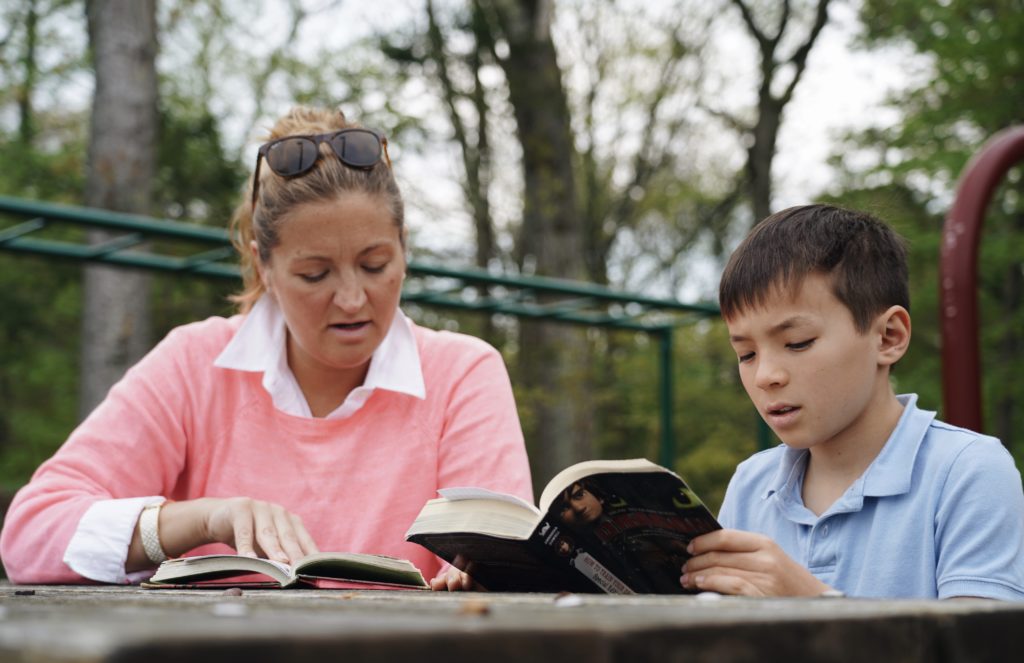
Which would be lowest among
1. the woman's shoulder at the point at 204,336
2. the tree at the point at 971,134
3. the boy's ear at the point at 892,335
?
the boy's ear at the point at 892,335

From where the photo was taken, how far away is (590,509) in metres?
1.19

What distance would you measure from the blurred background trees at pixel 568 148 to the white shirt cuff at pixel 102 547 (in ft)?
12.9

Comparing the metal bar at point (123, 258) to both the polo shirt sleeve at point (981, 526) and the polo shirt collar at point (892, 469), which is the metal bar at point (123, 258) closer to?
the polo shirt collar at point (892, 469)

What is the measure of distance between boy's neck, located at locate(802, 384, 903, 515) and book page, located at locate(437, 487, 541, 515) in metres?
0.56

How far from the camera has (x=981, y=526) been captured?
1383mm

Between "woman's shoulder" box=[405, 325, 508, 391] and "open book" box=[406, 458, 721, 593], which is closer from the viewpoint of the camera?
"open book" box=[406, 458, 721, 593]

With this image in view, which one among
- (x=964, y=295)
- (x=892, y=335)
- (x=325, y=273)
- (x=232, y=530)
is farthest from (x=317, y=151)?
(x=964, y=295)

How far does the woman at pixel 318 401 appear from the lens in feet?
6.43

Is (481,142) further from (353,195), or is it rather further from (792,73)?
(353,195)

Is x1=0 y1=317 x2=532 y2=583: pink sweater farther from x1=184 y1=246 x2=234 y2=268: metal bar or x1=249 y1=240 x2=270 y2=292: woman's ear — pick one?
x1=184 y1=246 x2=234 y2=268: metal bar

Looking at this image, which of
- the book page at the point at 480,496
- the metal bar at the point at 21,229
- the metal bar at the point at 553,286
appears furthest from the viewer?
the metal bar at the point at 553,286

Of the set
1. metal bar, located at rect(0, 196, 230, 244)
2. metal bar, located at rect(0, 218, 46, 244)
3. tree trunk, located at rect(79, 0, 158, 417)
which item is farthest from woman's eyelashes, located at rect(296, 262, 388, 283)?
tree trunk, located at rect(79, 0, 158, 417)

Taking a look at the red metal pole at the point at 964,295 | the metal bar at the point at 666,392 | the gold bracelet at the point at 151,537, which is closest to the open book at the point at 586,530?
the gold bracelet at the point at 151,537

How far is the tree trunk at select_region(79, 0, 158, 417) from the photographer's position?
537cm
